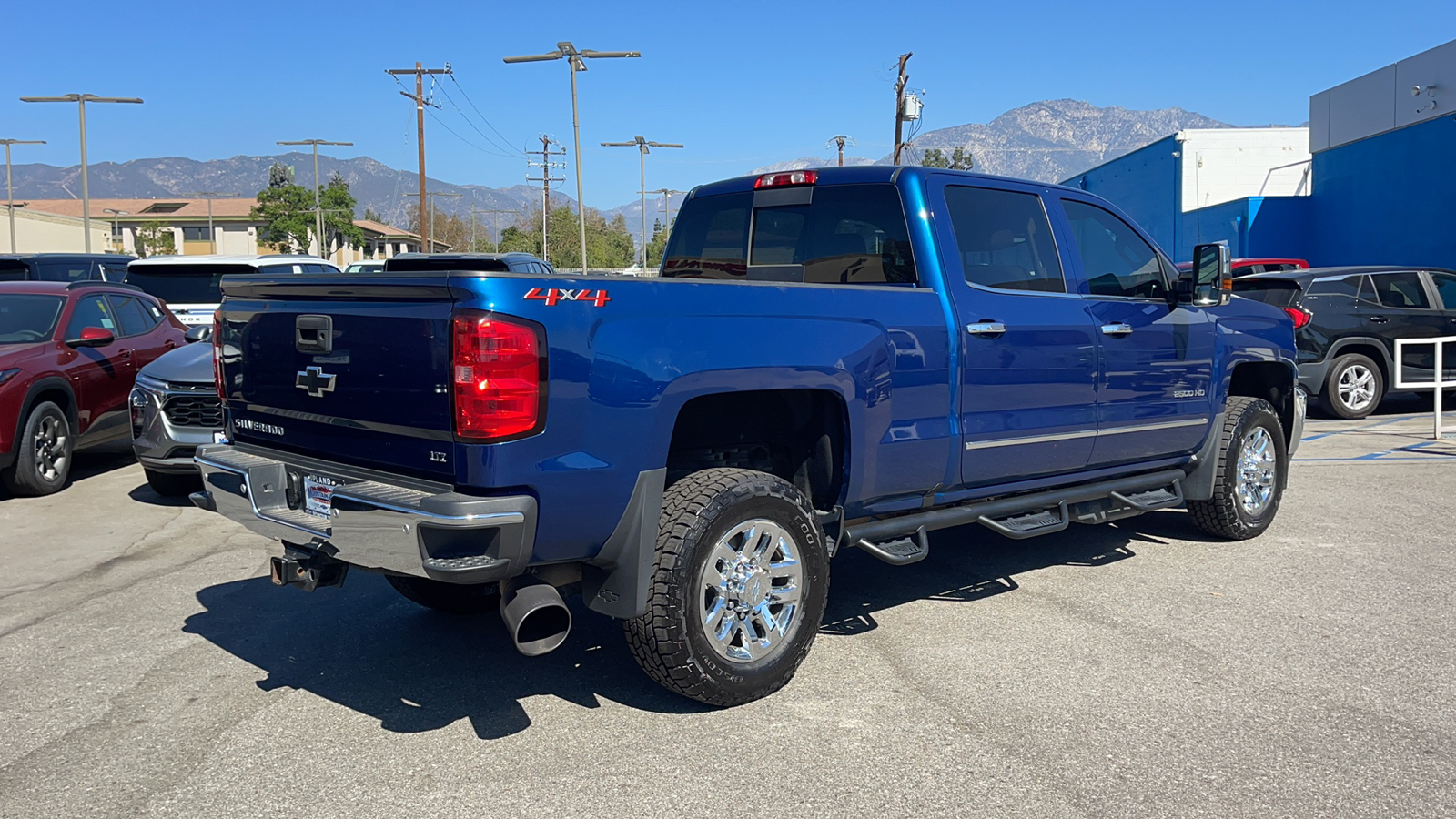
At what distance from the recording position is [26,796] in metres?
3.46

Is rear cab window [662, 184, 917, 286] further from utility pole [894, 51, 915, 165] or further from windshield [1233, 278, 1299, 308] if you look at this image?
utility pole [894, 51, 915, 165]

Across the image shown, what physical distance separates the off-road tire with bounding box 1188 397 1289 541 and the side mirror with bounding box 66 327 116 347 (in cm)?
852

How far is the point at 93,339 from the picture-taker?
9234mm

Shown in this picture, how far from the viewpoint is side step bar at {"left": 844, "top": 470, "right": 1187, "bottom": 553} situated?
480 centimetres

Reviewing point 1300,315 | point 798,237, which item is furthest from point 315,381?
point 1300,315

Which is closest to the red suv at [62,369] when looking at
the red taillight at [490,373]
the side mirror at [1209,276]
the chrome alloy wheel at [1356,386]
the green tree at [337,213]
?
the red taillight at [490,373]

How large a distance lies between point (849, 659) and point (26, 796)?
9.77 feet

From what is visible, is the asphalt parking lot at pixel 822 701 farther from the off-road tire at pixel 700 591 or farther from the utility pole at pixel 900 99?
the utility pole at pixel 900 99

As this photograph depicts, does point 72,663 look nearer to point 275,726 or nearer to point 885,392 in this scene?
point 275,726

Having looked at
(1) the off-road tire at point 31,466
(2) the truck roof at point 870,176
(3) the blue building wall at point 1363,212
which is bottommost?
(1) the off-road tire at point 31,466

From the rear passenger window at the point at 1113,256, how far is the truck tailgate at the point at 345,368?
11.8 ft

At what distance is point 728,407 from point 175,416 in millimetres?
5070

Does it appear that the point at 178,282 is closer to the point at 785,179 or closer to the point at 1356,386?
the point at 785,179

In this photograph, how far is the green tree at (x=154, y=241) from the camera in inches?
3342
